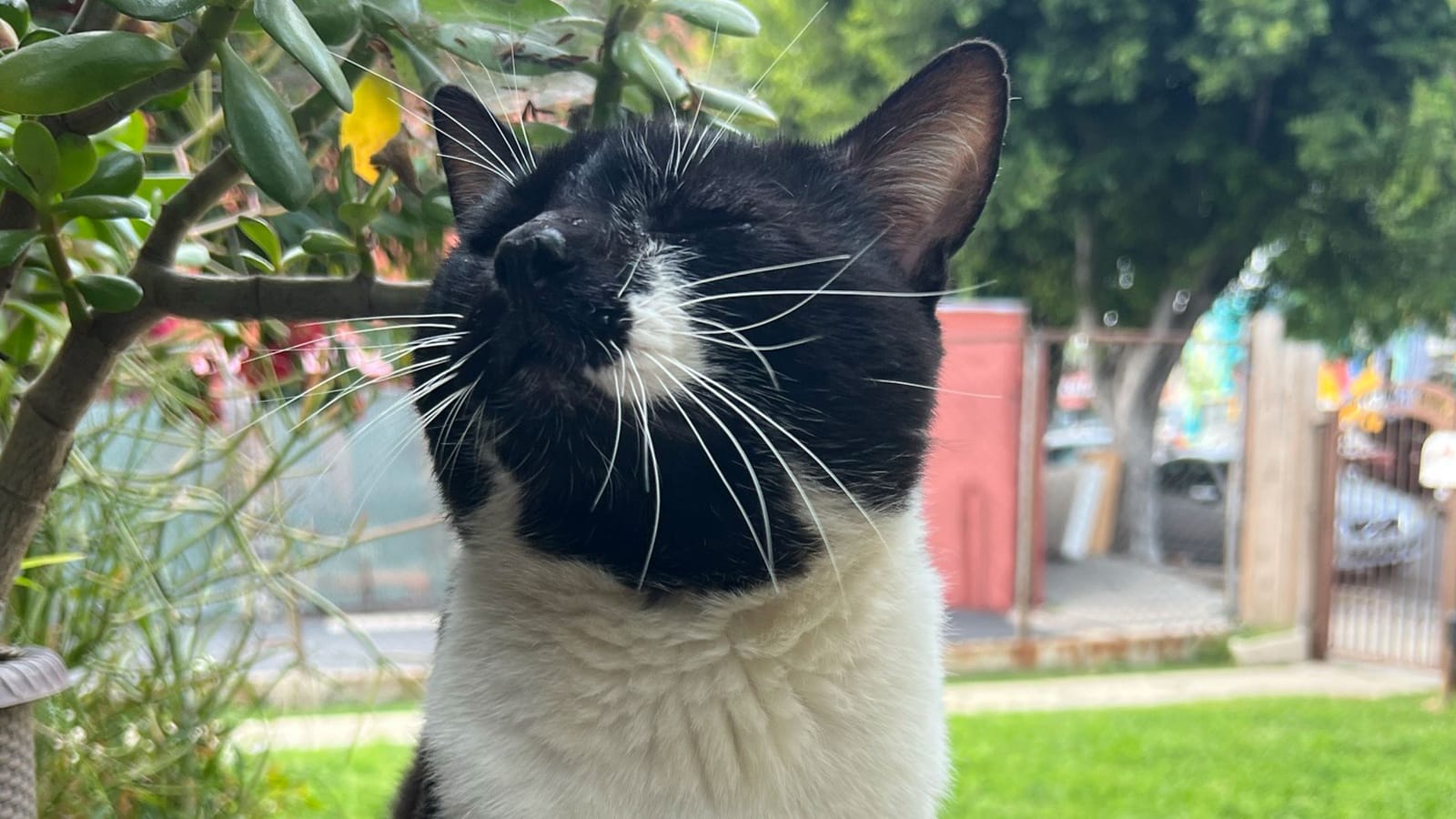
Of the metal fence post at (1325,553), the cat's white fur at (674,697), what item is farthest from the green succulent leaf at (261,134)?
the metal fence post at (1325,553)

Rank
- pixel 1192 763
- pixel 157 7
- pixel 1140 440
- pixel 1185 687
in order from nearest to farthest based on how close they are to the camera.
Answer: pixel 157 7 → pixel 1192 763 → pixel 1185 687 → pixel 1140 440

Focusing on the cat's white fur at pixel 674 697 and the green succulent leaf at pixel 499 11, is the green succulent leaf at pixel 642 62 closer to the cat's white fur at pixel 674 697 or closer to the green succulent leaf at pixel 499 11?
the green succulent leaf at pixel 499 11

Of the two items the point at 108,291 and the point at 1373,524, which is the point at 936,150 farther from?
the point at 1373,524

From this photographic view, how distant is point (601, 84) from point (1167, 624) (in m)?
4.60

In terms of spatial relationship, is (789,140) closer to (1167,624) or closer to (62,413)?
(62,413)

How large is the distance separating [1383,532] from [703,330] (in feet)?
17.0

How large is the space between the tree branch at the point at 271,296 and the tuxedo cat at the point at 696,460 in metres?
0.07

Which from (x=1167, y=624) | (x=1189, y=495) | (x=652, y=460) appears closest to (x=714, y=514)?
(x=652, y=460)

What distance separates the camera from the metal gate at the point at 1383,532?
4.44 meters

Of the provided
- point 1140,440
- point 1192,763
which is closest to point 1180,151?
point 1140,440

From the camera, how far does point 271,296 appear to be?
798 millimetres

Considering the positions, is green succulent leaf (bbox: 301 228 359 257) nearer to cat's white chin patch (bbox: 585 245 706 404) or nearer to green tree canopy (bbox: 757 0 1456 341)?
cat's white chin patch (bbox: 585 245 706 404)

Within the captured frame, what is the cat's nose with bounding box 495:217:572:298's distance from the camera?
0.65 meters

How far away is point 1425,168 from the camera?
5086 mm
